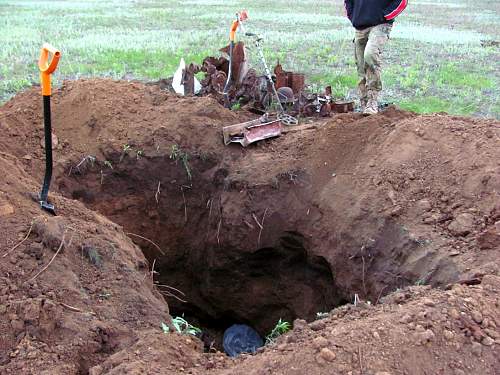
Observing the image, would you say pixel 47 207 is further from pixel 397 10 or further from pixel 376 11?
pixel 397 10

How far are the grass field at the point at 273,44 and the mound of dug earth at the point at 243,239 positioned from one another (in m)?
3.88

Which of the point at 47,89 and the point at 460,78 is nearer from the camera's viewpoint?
the point at 47,89

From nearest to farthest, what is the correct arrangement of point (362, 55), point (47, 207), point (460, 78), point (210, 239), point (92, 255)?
1. point (92, 255)
2. point (47, 207)
3. point (210, 239)
4. point (362, 55)
5. point (460, 78)

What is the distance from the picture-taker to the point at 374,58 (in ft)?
19.6

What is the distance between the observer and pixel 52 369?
8.22ft

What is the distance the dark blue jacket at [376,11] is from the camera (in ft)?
19.0

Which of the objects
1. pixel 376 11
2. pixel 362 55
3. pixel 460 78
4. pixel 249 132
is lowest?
pixel 460 78

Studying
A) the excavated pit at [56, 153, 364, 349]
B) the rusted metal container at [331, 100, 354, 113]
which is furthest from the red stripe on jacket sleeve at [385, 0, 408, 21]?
the excavated pit at [56, 153, 364, 349]

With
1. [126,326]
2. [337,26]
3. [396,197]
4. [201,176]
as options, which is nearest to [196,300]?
[201,176]

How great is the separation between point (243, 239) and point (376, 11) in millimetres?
2865

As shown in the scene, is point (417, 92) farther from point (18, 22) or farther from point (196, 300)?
point (18, 22)

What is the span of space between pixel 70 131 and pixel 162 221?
4.22 feet

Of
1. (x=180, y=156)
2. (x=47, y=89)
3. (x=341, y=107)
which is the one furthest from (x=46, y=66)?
(x=341, y=107)

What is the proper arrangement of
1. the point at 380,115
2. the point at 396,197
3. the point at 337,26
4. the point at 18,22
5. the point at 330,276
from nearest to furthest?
1. the point at 396,197
2. the point at 330,276
3. the point at 380,115
4. the point at 18,22
5. the point at 337,26
